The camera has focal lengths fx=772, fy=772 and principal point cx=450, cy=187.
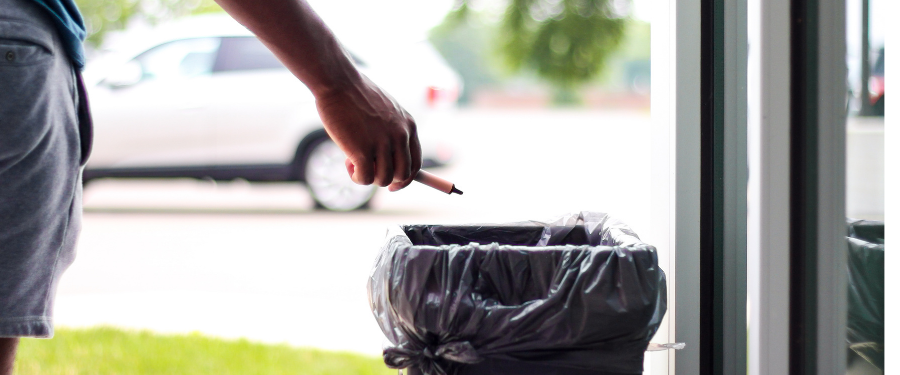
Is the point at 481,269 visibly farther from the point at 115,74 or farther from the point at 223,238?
the point at 115,74

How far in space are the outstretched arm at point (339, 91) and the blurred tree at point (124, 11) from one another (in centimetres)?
1013

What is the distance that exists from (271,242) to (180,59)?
1.87 m

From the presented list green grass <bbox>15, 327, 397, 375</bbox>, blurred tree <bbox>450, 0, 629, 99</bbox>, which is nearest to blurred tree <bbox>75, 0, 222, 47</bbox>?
blurred tree <bbox>450, 0, 629, 99</bbox>

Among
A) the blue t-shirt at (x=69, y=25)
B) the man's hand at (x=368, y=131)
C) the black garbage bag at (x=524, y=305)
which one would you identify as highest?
the blue t-shirt at (x=69, y=25)

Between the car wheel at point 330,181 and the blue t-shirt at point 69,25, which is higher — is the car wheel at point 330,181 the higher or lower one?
the lower one

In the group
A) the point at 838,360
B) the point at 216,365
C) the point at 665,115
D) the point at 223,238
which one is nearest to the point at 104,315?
the point at 216,365

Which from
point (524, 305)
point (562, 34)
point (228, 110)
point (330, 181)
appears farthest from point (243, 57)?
point (524, 305)

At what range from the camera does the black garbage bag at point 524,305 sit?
1.07 meters

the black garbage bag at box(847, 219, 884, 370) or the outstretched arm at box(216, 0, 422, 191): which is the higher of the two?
the outstretched arm at box(216, 0, 422, 191)

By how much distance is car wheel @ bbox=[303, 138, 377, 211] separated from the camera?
5484mm

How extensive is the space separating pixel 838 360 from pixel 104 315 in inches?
112

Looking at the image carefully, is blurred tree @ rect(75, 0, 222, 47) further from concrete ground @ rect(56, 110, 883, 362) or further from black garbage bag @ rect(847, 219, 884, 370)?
black garbage bag @ rect(847, 219, 884, 370)

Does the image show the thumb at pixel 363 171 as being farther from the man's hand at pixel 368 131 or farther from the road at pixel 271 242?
the road at pixel 271 242

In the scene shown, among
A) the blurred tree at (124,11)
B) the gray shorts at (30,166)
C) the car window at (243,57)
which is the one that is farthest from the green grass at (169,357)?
the blurred tree at (124,11)
